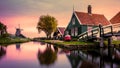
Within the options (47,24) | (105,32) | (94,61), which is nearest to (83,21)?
(105,32)

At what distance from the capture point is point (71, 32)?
52250mm

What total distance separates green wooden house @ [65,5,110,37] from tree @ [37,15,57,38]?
32154 millimetres

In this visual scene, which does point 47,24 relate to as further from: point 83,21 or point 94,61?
point 94,61

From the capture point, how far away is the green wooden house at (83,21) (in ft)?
156

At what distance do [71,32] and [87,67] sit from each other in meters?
39.4

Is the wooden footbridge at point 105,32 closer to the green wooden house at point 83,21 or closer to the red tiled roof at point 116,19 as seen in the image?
the green wooden house at point 83,21

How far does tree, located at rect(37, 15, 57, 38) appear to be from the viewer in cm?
8562

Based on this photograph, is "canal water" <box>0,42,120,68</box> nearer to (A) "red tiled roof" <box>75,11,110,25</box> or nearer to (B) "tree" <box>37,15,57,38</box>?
(A) "red tiled roof" <box>75,11,110,25</box>

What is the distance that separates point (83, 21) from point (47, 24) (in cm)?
4011

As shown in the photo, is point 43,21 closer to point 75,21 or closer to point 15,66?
point 75,21

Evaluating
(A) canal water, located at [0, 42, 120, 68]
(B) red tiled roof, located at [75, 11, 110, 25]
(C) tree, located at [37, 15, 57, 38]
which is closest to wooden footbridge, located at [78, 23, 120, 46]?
(A) canal water, located at [0, 42, 120, 68]

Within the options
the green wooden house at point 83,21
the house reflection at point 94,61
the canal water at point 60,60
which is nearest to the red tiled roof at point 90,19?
the green wooden house at point 83,21

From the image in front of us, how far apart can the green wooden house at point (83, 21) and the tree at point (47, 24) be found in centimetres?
3215

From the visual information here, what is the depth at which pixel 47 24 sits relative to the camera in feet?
284
